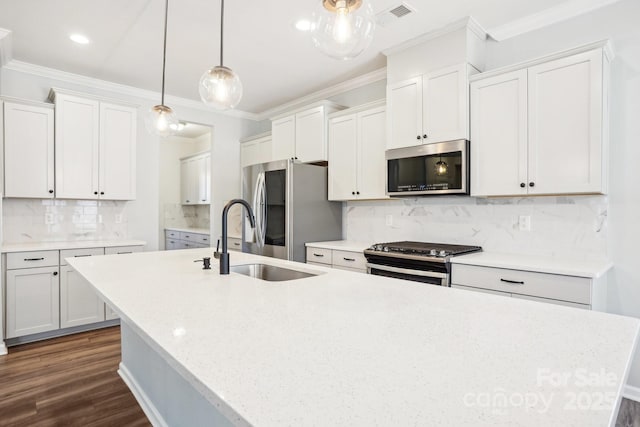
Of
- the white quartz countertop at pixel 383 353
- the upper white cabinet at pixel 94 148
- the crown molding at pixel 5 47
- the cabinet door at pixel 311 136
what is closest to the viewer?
the white quartz countertop at pixel 383 353

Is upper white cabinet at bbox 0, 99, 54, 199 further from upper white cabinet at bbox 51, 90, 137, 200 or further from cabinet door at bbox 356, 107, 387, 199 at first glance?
cabinet door at bbox 356, 107, 387, 199

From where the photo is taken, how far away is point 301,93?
4496mm

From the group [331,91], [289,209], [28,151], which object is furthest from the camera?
[331,91]

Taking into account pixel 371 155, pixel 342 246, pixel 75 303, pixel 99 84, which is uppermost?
pixel 99 84

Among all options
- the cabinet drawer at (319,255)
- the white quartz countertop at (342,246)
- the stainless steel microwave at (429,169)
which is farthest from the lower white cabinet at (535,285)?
the cabinet drawer at (319,255)

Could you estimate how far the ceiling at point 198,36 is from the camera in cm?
259

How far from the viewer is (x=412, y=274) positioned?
2723 millimetres

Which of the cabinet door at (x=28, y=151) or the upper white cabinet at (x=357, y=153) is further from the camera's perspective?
the upper white cabinet at (x=357, y=153)

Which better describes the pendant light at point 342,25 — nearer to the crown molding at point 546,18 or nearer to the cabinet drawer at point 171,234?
the crown molding at point 546,18

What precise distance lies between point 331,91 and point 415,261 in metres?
2.47

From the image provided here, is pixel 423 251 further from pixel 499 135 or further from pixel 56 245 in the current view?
pixel 56 245

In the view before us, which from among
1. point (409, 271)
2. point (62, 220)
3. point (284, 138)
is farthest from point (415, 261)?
point (62, 220)

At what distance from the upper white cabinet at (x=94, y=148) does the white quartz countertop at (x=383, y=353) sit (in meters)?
2.83

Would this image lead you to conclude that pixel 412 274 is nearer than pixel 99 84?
Yes
